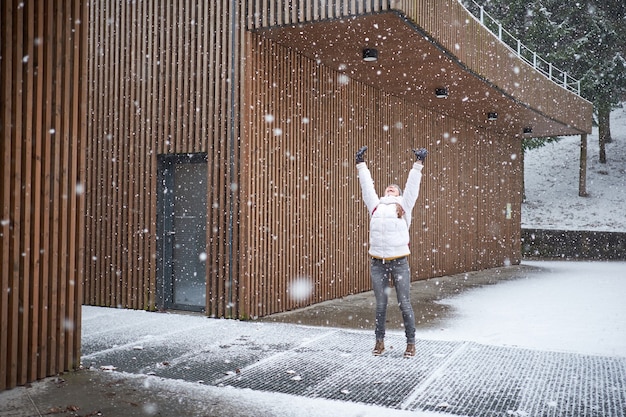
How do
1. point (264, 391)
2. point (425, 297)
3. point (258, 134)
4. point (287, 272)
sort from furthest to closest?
point (425, 297) < point (287, 272) < point (258, 134) < point (264, 391)

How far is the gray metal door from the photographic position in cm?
917

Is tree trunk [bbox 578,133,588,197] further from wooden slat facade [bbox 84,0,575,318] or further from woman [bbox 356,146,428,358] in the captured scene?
woman [bbox 356,146,428,358]

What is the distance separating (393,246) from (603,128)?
2822cm

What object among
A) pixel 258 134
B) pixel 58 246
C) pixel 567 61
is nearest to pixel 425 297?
pixel 258 134

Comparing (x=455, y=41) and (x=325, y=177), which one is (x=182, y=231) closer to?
(x=325, y=177)

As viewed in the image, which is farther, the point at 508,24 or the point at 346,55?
the point at 508,24

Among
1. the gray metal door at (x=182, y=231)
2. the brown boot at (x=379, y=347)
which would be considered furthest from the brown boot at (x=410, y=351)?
the gray metal door at (x=182, y=231)

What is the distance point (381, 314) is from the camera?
6.47 meters

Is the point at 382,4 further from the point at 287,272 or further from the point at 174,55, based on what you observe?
the point at 287,272

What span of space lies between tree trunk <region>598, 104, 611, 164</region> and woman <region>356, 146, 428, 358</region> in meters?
24.3

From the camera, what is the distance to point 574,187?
31.2 m

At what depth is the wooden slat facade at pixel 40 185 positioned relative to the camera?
500 cm

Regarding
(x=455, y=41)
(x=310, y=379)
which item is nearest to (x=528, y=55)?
(x=455, y=41)

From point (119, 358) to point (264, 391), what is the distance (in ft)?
6.49
